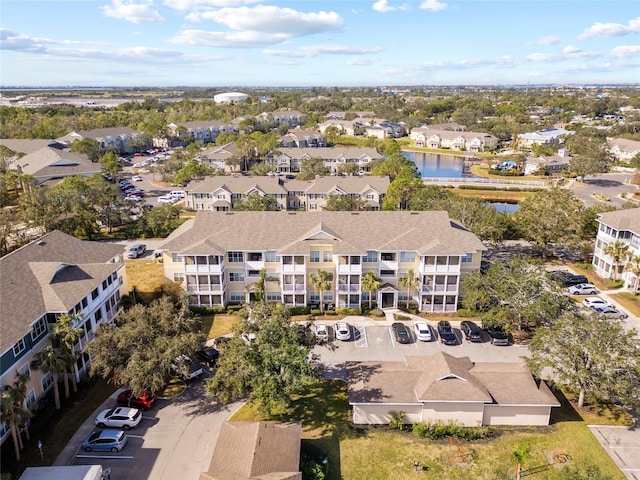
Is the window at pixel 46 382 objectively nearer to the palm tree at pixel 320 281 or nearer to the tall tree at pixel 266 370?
the tall tree at pixel 266 370

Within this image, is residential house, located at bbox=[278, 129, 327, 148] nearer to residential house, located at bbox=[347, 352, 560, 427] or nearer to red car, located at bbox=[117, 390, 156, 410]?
red car, located at bbox=[117, 390, 156, 410]

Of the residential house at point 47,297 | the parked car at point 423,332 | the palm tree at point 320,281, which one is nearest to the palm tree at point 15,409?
the residential house at point 47,297

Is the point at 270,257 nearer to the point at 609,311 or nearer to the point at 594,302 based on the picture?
the point at 594,302

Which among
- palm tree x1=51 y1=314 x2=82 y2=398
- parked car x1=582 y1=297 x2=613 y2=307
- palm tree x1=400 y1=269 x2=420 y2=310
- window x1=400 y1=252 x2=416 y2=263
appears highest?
window x1=400 y1=252 x2=416 y2=263

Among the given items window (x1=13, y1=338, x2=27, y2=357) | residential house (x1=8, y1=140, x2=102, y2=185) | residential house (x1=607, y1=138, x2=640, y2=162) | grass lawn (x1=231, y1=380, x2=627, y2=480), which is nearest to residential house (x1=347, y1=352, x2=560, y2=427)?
grass lawn (x1=231, y1=380, x2=627, y2=480)

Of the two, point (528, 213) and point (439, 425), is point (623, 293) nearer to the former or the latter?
A: point (528, 213)

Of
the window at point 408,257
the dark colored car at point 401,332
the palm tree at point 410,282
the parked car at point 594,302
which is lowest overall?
the dark colored car at point 401,332
